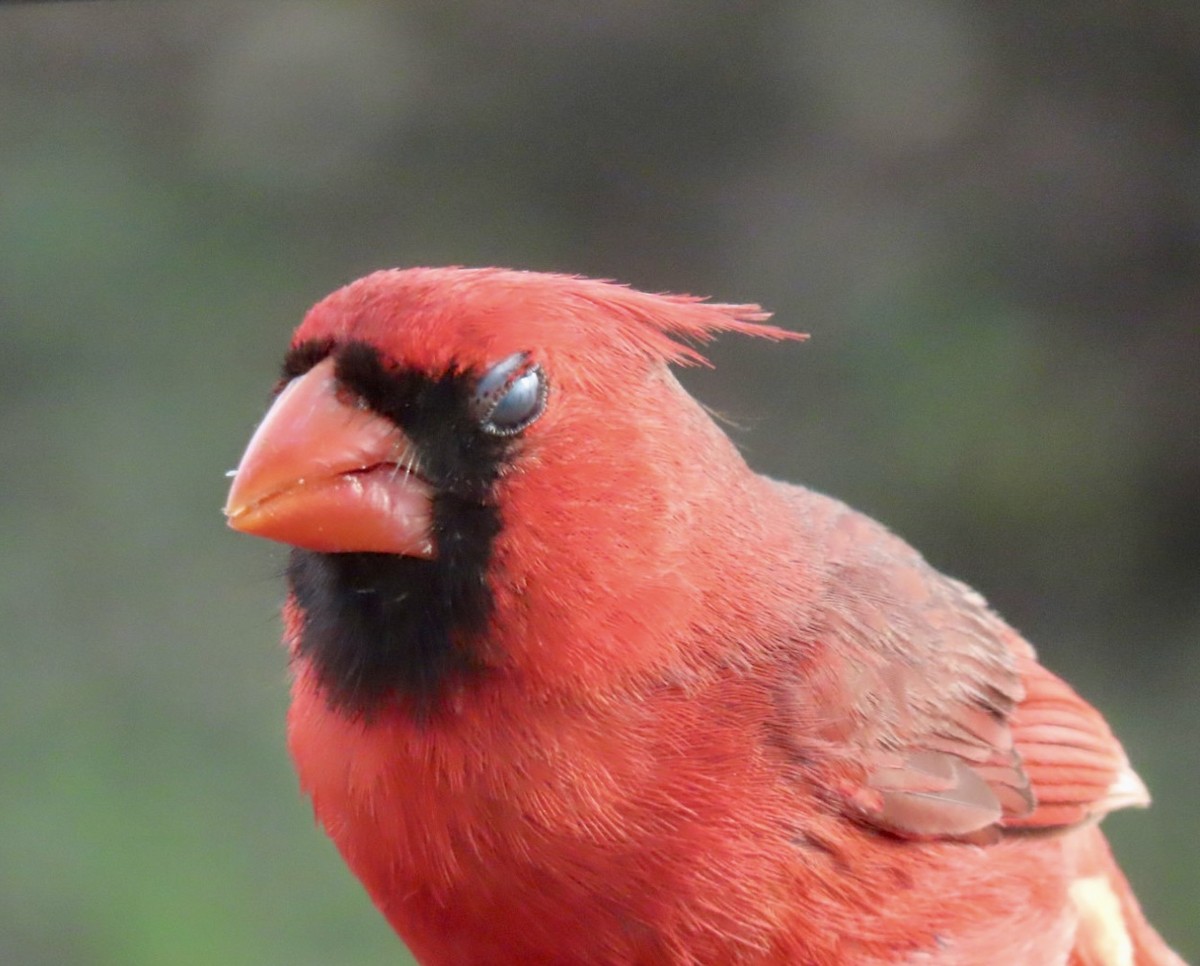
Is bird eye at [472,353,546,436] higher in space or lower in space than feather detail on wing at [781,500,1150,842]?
higher

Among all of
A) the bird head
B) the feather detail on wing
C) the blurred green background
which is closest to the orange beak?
the bird head

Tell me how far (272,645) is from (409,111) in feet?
4.74

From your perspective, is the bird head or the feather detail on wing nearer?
the bird head

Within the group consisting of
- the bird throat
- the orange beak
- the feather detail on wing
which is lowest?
the feather detail on wing

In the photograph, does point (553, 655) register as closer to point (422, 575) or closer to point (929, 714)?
point (422, 575)

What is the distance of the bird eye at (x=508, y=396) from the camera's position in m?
1.27

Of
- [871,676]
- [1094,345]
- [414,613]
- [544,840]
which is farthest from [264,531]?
[1094,345]

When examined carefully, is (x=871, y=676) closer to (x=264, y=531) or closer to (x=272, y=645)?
(x=264, y=531)

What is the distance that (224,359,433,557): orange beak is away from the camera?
1.28 metres

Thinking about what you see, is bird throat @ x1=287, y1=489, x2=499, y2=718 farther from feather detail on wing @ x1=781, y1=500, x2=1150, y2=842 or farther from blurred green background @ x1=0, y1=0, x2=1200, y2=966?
blurred green background @ x1=0, y1=0, x2=1200, y2=966

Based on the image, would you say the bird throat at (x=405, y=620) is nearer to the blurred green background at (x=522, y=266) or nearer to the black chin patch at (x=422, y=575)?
the black chin patch at (x=422, y=575)

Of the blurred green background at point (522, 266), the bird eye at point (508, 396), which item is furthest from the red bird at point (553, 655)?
the blurred green background at point (522, 266)

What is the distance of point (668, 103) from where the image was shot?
321cm

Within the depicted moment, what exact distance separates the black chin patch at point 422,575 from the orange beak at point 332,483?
0.06 ft
